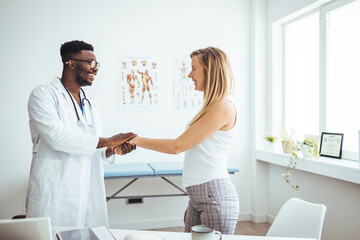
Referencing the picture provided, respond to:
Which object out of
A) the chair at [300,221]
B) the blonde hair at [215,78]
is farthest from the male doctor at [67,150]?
the chair at [300,221]

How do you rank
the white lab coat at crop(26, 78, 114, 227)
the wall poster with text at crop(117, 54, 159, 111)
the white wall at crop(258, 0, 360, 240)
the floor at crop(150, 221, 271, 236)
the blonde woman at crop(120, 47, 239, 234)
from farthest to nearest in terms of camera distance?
the wall poster with text at crop(117, 54, 159, 111) → the floor at crop(150, 221, 271, 236) → the white wall at crop(258, 0, 360, 240) → the white lab coat at crop(26, 78, 114, 227) → the blonde woman at crop(120, 47, 239, 234)

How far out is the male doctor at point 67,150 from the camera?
1.72 meters

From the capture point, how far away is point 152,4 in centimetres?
363

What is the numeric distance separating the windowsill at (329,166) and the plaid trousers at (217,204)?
4.10ft

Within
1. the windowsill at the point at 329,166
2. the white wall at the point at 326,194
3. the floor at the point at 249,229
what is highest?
the windowsill at the point at 329,166

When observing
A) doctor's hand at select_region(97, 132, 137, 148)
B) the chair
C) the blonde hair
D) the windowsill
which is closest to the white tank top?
the blonde hair

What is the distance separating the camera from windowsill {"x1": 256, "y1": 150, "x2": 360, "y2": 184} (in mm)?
2383

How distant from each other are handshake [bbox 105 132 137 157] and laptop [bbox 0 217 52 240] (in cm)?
93

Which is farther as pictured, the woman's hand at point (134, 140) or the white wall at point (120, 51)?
the white wall at point (120, 51)

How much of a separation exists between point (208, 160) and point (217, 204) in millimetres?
217

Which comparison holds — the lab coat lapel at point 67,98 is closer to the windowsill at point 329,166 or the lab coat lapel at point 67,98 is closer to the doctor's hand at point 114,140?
the doctor's hand at point 114,140

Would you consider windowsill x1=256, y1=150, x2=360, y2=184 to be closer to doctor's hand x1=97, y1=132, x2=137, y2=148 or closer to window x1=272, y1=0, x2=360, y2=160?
window x1=272, y1=0, x2=360, y2=160

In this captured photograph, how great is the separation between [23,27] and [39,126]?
6.79 ft

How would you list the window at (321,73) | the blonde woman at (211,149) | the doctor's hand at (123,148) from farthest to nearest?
the window at (321,73) < the doctor's hand at (123,148) < the blonde woman at (211,149)
